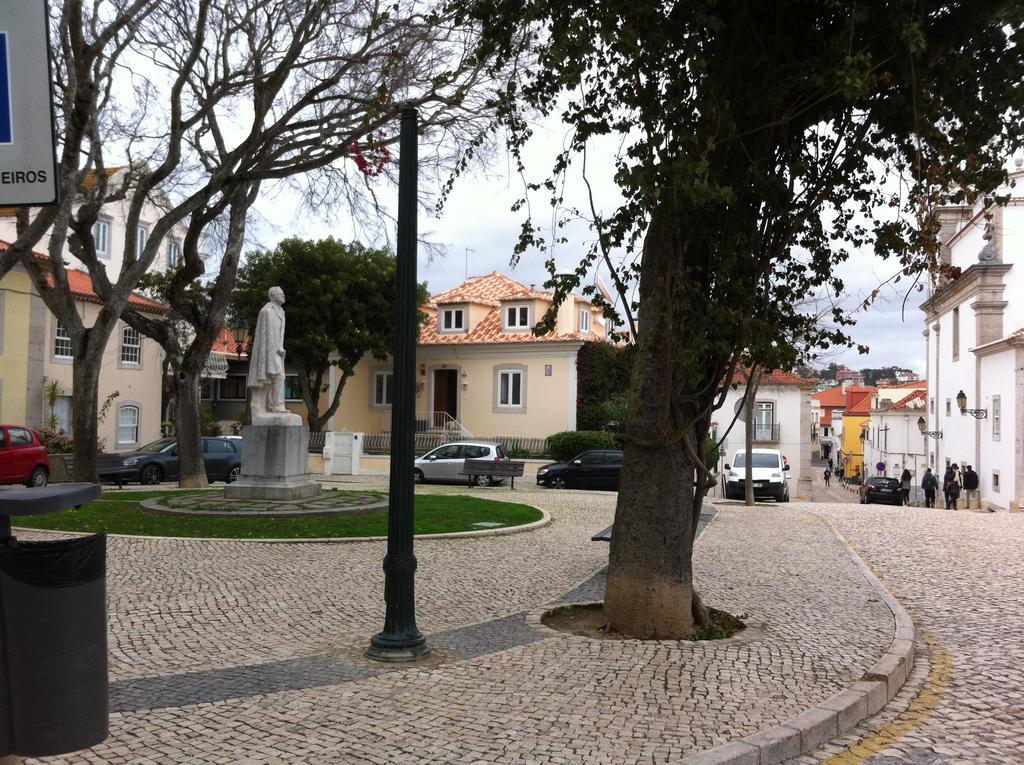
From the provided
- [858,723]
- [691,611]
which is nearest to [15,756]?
[858,723]

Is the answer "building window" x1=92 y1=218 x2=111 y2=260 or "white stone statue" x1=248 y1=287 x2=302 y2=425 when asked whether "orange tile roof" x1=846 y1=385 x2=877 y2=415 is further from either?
"white stone statue" x1=248 y1=287 x2=302 y2=425

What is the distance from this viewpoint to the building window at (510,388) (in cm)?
3806

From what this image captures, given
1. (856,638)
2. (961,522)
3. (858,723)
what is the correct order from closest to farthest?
(858,723)
(856,638)
(961,522)

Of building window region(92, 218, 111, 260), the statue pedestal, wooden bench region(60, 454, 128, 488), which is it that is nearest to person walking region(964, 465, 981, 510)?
the statue pedestal

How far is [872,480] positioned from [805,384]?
641 centimetres

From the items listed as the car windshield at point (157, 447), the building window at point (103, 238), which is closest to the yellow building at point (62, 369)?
the building window at point (103, 238)

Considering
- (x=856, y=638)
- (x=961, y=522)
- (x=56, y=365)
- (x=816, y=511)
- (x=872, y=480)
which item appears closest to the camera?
(x=856, y=638)

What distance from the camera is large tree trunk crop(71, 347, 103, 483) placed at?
1669 cm

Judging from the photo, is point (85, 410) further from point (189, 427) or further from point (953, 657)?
point (953, 657)

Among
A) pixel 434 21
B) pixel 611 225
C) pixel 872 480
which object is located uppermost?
pixel 434 21

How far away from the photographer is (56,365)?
95.4 ft

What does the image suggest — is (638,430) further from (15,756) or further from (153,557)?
(153,557)

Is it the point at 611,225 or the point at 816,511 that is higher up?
the point at 611,225

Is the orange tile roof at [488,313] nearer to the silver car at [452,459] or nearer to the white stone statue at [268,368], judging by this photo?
the silver car at [452,459]
